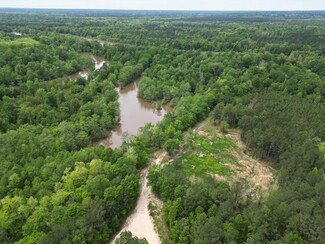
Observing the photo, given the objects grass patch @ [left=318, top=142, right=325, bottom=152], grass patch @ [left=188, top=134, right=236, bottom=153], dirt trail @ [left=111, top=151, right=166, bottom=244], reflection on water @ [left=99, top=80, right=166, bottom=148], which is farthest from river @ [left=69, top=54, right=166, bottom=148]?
grass patch @ [left=318, top=142, right=325, bottom=152]

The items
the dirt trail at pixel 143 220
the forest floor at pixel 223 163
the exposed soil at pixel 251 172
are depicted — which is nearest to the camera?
the dirt trail at pixel 143 220

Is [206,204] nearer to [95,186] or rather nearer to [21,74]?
[95,186]

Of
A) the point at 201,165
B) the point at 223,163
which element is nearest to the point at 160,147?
the point at 201,165

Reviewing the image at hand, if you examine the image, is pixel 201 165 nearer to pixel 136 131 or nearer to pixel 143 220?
pixel 143 220

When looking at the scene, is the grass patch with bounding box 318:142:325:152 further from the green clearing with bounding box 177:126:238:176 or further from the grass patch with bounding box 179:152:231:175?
the grass patch with bounding box 179:152:231:175

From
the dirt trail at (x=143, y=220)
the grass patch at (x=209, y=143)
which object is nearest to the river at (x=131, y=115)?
the grass patch at (x=209, y=143)

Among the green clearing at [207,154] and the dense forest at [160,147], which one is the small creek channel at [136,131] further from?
the green clearing at [207,154]
